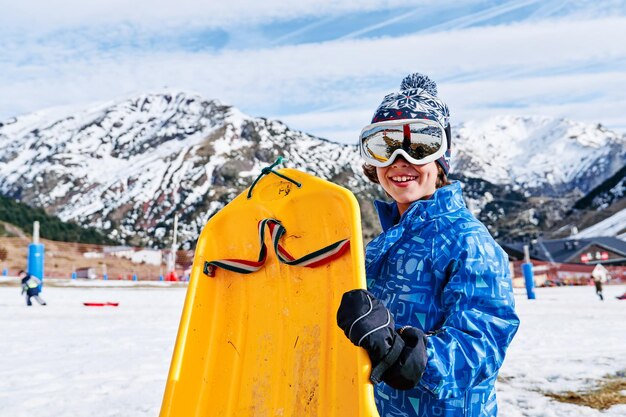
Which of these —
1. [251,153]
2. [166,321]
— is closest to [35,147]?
[251,153]

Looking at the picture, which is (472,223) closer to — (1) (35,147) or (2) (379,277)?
(2) (379,277)

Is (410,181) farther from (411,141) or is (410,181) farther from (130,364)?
(130,364)

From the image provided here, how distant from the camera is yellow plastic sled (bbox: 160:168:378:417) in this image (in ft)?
6.96

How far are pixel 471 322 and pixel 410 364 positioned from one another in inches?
8.5

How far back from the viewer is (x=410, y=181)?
200 cm

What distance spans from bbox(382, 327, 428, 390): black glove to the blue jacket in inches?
1.8

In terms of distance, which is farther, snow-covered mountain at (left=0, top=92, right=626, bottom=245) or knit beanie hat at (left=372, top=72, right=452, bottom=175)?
snow-covered mountain at (left=0, top=92, right=626, bottom=245)

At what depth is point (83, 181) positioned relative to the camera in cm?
16725

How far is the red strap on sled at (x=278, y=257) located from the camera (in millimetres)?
2137

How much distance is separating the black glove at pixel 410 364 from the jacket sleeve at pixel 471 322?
0.05 metres

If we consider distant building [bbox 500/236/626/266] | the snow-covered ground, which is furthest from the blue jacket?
distant building [bbox 500/236/626/266]

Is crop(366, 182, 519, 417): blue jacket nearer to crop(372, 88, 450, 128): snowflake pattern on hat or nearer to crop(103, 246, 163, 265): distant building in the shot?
crop(372, 88, 450, 128): snowflake pattern on hat

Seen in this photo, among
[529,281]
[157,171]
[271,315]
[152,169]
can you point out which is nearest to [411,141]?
[271,315]

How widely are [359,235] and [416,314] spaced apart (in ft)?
1.22
